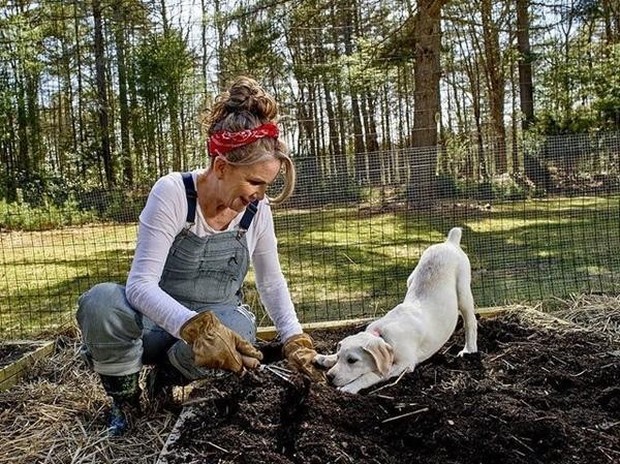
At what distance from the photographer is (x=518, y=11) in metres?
12.3

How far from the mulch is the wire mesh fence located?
4.96 feet

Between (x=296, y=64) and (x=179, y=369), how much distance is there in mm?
10610

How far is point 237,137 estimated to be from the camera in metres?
2.26

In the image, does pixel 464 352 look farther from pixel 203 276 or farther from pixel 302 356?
pixel 203 276

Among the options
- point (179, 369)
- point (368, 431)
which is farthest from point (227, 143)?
point (368, 431)

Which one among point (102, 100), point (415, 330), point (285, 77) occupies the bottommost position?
point (415, 330)

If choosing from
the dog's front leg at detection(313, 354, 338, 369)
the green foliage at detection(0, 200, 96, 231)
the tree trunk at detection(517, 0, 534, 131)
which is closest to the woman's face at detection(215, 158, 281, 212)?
the dog's front leg at detection(313, 354, 338, 369)

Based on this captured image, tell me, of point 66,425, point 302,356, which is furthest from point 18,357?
point 302,356

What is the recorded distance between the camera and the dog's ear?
254 centimetres

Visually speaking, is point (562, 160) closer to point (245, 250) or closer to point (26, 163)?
point (245, 250)

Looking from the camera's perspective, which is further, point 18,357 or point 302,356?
point 18,357

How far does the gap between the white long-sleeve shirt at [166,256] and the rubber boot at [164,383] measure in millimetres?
438

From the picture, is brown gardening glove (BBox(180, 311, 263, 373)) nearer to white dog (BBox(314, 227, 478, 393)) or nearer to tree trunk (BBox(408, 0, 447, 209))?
white dog (BBox(314, 227, 478, 393))

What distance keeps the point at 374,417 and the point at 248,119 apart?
114cm
